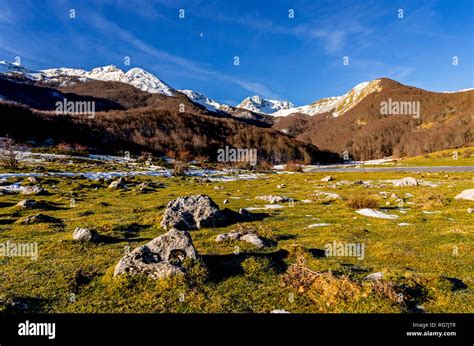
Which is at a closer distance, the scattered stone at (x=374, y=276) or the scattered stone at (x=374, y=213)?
the scattered stone at (x=374, y=276)

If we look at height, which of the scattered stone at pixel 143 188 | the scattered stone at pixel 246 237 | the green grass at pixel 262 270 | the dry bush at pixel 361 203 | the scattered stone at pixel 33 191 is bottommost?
the green grass at pixel 262 270

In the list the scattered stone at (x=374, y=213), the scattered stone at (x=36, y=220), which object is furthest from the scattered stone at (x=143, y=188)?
the scattered stone at (x=374, y=213)

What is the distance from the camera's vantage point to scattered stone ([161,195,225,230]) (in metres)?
19.9

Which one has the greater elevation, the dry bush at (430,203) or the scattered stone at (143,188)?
the scattered stone at (143,188)

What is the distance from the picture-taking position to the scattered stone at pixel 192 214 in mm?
19875

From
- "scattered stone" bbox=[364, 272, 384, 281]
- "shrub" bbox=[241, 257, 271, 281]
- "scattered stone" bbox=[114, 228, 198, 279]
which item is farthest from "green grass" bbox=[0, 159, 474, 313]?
"scattered stone" bbox=[114, 228, 198, 279]

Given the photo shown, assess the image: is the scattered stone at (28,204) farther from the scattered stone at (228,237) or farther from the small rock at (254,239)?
Answer: the small rock at (254,239)

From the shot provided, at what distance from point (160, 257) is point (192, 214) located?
9003mm

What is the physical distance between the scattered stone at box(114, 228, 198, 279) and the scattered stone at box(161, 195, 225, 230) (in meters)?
7.67

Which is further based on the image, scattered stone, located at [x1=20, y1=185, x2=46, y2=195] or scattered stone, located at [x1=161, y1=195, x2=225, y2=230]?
scattered stone, located at [x1=20, y1=185, x2=46, y2=195]

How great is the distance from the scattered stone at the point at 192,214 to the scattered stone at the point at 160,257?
767 cm

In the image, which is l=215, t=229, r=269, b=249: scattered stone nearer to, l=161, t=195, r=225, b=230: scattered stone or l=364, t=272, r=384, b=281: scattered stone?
l=161, t=195, r=225, b=230: scattered stone

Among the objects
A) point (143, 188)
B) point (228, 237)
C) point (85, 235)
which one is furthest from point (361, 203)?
point (143, 188)
